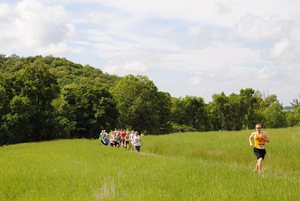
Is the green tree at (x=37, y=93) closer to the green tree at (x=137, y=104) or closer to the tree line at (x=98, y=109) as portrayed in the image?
the tree line at (x=98, y=109)

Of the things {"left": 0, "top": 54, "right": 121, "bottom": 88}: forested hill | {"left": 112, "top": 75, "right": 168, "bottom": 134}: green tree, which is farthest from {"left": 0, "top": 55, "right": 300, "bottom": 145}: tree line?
{"left": 0, "top": 54, "right": 121, "bottom": 88}: forested hill

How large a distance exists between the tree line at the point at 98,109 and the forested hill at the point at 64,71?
1337 millimetres

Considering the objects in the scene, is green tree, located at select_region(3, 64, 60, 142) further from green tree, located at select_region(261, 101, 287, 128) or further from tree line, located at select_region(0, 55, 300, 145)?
green tree, located at select_region(261, 101, 287, 128)

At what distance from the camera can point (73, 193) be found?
24.1 ft

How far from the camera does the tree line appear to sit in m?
43.2

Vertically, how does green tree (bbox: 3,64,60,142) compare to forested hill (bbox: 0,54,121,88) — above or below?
below

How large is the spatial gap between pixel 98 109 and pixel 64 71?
198ft

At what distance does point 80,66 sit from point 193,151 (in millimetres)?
117901

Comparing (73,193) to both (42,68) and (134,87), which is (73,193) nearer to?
(42,68)

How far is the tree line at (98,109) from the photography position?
142ft

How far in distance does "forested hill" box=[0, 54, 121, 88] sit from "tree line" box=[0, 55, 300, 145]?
4.39 feet

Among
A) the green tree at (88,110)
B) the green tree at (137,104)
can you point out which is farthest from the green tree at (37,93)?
the green tree at (137,104)

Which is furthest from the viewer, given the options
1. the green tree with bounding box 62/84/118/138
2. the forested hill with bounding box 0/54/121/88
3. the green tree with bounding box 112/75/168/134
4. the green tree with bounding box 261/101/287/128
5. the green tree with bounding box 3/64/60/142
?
the forested hill with bounding box 0/54/121/88

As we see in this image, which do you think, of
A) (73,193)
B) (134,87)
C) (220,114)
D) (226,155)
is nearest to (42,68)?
(134,87)
